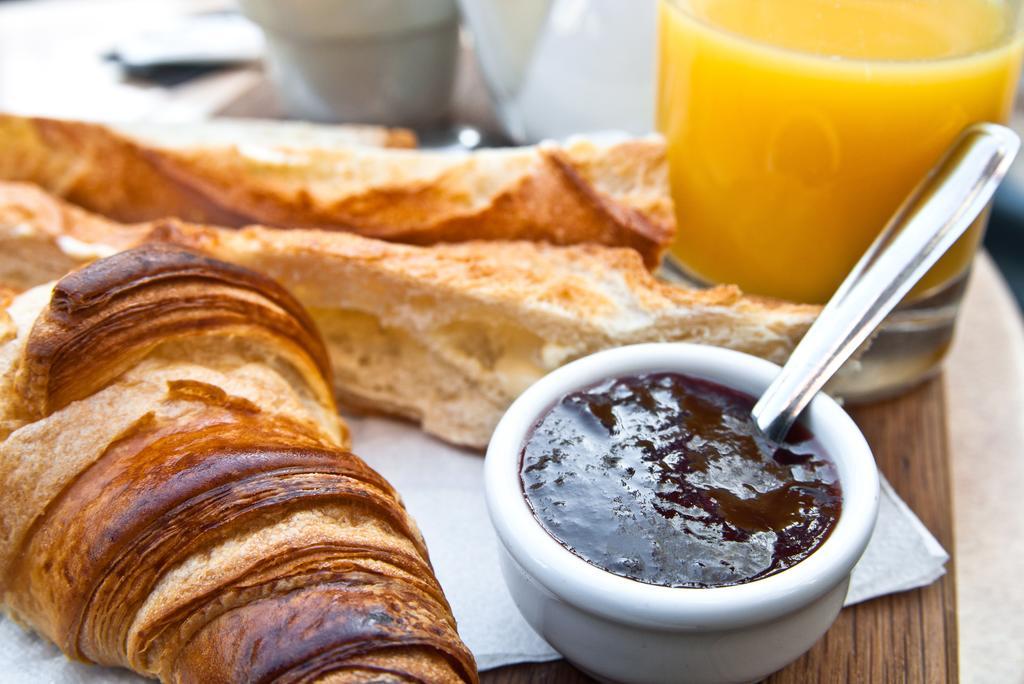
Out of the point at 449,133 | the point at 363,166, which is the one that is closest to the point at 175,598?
the point at 363,166

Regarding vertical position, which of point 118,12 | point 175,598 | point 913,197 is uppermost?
point 913,197

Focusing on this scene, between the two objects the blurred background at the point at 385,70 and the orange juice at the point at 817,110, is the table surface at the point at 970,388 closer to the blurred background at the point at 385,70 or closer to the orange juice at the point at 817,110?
the blurred background at the point at 385,70

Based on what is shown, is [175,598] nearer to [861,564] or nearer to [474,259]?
[474,259]

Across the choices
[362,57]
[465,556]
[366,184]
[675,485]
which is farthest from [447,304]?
[362,57]

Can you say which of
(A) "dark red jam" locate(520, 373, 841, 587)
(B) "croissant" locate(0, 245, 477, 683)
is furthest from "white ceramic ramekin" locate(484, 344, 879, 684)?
(B) "croissant" locate(0, 245, 477, 683)

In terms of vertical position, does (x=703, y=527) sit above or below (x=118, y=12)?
above

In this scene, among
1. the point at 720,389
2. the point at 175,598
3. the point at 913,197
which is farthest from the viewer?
the point at 913,197
